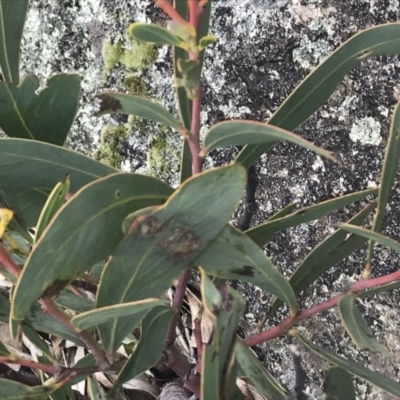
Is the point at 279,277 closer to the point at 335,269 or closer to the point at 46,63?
the point at 335,269

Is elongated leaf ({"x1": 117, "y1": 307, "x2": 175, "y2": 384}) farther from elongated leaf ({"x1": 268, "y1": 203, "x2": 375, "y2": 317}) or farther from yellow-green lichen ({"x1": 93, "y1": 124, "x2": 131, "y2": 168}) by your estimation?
yellow-green lichen ({"x1": 93, "y1": 124, "x2": 131, "y2": 168})

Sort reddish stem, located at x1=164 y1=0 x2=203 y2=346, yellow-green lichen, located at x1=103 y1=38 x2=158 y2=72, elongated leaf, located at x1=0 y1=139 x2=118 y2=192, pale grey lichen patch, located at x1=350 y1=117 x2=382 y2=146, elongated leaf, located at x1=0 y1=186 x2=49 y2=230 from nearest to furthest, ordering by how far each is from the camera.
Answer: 1. reddish stem, located at x1=164 y1=0 x2=203 y2=346
2. elongated leaf, located at x1=0 y1=139 x2=118 y2=192
3. elongated leaf, located at x1=0 y1=186 x2=49 y2=230
4. pale grey lichen patch, located at x1=350 y1=117 x2=382 y2=146
5. yellow-green lichen, located at x1=103 y1=38 x2=158 y2=72

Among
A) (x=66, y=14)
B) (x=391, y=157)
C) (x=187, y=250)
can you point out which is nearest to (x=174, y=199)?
(x=187, y=250)

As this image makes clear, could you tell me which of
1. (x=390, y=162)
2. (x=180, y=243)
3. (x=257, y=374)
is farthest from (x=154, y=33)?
(x=257, y=374)

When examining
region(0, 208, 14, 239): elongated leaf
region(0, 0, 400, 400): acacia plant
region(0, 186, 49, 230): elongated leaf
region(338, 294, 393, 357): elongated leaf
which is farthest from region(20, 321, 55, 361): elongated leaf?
region(338, 294, 393, 357): elongated leaf

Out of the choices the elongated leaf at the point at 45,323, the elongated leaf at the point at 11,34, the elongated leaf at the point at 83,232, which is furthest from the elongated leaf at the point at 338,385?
the elongated leaf at the point at 11,34

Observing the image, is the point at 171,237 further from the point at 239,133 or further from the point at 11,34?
the point at 11,34
